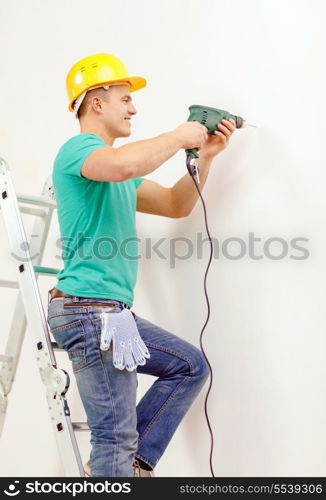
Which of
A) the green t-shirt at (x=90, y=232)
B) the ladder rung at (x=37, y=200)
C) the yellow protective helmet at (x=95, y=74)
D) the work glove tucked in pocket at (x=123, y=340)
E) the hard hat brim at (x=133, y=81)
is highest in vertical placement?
the yellow protective helmet at (x=95, y=74)

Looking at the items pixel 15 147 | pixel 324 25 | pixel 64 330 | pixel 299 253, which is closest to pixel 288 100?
pixel 324 25

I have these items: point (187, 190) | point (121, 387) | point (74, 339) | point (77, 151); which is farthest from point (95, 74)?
point (121, 387)

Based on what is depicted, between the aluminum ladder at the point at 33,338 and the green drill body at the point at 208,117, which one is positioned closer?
the aluminum ladder at the point at 33,338

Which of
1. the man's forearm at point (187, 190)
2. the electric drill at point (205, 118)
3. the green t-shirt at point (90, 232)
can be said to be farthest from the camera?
the man's forearm at point (187, 190)

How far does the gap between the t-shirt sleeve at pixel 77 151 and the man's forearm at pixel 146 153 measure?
0.27 feet

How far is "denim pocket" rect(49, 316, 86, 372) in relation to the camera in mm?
1803

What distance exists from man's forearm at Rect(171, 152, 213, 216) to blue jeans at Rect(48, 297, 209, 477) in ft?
1.29

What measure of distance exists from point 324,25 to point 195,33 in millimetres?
493

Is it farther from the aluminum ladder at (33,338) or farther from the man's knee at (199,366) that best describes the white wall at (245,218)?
the aluminum ladder at (33,338)

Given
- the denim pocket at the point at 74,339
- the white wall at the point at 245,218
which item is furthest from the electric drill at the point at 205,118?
the denim pocket at the point at 74,339

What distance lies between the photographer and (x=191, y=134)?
1.90 metres

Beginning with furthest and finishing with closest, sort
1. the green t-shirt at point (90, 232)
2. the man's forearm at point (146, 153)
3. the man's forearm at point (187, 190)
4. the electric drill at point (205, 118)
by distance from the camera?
the man's forearm at point (187, 190) < the electric drill at point (205, 118) < the green t-shirt at point (90, 232) < the man's forearm at point (146, 153)

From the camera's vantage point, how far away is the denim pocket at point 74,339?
5.91 ft

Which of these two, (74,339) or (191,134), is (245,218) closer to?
(191,134)
